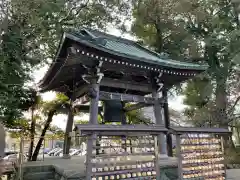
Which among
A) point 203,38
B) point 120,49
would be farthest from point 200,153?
point 203,38

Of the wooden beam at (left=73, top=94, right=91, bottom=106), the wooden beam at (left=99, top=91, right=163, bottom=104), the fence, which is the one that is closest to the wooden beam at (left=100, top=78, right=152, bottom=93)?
the wooden beam at (left=99, top=91, right=163, bottom=104)

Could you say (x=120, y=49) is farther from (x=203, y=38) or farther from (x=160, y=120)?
(x=203, y=38)

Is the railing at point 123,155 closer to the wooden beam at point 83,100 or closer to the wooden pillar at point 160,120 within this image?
the wooden pillar at point 160,120

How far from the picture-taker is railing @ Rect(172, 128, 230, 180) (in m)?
5.69

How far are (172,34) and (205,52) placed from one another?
97.7 inches

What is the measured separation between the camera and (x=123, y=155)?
506 centimetres

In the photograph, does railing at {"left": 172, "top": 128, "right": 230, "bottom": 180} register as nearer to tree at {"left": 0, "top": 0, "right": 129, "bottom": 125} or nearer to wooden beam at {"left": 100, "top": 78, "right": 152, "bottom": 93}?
wooden beam at {"left": 100, "top": 78, "right": 152, "bottom": 93}

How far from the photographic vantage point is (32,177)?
21.8 feet

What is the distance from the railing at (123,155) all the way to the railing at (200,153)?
2.37 feet

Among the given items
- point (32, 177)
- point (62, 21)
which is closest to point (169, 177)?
point (32, 177)

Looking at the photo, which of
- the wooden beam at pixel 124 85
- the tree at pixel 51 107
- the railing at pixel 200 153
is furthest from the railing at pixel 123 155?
the tree at pixel 51 107

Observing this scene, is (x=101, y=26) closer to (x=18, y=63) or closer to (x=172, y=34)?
(x=172, y=34)

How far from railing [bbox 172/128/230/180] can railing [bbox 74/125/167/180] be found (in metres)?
0.72

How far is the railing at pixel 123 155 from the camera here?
4738 mm
